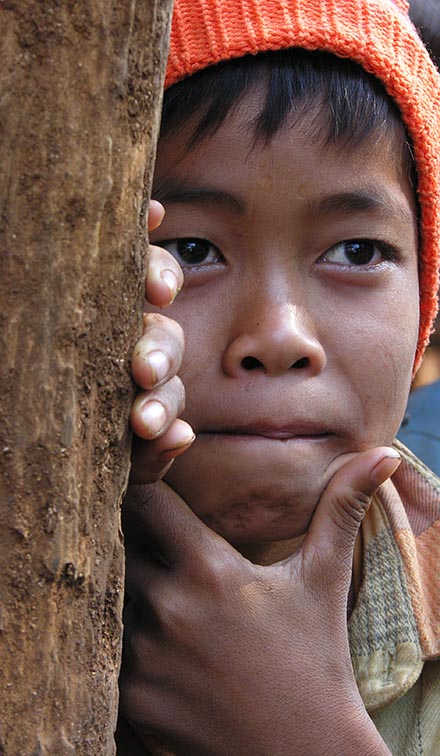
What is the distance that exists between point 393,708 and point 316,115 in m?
1.18

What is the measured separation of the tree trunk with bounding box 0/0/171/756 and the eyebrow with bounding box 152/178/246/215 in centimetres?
63

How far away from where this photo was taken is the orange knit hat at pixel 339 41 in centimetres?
166

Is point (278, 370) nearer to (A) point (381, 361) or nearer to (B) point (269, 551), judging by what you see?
(A) point (381, 361)

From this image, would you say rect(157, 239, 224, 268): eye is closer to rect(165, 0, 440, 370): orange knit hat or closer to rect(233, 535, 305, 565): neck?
rect(165, 0, 440, 370): orange knit hat

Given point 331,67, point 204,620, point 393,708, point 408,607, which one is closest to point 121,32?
point 331,67

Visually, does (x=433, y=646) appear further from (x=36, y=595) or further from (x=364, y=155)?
(x=36, y=595)

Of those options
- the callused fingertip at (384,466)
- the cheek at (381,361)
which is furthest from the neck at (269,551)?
the callused fingertip at (384,466)

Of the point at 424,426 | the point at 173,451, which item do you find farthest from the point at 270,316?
the point at 424,426

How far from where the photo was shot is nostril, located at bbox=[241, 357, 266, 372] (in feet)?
5.22

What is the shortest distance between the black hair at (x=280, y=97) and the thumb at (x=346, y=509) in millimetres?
575

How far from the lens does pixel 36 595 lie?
3.11ft

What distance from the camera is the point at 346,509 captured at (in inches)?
63.0

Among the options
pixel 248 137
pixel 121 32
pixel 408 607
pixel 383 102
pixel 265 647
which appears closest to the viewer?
pixel 121 32

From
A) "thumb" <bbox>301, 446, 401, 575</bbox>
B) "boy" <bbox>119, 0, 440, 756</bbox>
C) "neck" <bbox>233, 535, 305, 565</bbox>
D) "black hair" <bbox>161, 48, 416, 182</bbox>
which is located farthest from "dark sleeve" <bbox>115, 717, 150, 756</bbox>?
"black hair" <bbox>161, 48, 416, 182</bbox>
